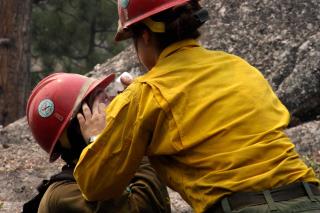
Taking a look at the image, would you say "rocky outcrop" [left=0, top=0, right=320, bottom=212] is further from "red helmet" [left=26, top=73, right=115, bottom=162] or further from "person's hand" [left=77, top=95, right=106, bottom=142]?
"person's hand" [left=77, top=95, right=106, bottom=142]

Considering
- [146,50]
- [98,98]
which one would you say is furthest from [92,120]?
[146,50]

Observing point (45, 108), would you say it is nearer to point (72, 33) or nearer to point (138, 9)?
point (138, 9)

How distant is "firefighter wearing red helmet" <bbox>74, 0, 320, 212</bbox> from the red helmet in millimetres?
486

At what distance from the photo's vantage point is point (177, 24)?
268 cm

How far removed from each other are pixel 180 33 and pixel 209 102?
0.99 ft

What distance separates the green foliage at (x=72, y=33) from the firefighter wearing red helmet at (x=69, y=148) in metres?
12.7

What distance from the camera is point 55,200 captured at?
9.27 feet

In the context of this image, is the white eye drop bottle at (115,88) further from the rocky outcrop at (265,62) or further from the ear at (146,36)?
the rocky outcrop at (265,62)

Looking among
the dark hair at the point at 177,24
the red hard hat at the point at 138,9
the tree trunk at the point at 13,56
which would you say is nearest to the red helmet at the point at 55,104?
the red hard hat at the point at 138,9

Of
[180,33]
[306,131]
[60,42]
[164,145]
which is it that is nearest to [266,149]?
[164,145]

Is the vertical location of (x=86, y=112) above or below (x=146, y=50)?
below

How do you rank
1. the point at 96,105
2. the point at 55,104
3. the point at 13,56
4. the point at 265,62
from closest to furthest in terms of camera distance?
the point at 96,105 → the point at 55,104 → the point at 265,62 → the point at 13,56

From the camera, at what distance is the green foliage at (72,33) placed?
15930 mm

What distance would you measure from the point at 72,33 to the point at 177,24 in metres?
13.8
